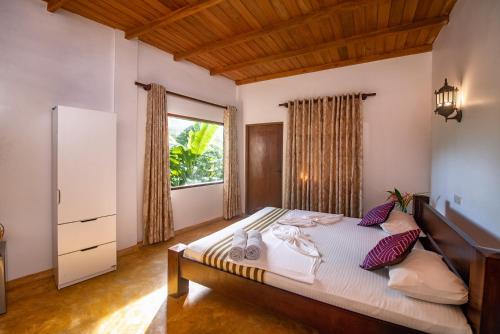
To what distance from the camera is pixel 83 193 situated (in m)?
2.42

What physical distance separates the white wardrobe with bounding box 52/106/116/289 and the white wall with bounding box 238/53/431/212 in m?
3.59

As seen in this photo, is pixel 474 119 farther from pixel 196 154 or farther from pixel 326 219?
pixel 196 154

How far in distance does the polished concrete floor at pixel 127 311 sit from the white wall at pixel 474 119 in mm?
1737

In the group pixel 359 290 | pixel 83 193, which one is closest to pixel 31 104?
pixel 83 193

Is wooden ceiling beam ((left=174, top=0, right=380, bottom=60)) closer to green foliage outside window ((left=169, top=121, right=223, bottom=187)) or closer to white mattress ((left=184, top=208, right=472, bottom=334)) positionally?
green foliage outside window ((left=169, top=121, right=223, bottom=187))

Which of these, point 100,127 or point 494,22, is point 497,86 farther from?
point 100,127

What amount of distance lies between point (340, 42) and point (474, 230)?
269cm

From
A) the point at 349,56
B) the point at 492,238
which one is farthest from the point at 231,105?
the point at 492,238

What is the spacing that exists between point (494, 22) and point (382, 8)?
1214 millimetres

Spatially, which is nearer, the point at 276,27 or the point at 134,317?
the point at 134,317

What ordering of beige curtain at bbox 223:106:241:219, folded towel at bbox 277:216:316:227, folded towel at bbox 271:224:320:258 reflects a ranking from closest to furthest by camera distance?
folded towel at bbox 271:224:320:258
folded towel at bbox 277:216:316:227
beige curtain at bbox 223:106:241:219

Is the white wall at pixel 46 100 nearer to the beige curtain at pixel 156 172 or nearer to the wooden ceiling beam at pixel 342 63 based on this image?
the beige curtain at pixel 156 172

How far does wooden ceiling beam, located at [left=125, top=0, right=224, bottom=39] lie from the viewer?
241 centimetres

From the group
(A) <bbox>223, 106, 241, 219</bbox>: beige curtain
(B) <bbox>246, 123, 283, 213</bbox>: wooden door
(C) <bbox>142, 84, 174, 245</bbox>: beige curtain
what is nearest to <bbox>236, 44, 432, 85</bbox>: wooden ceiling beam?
(A) <bbox>223, 106, 241, 219</bbox>: beige curtain
